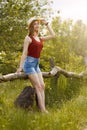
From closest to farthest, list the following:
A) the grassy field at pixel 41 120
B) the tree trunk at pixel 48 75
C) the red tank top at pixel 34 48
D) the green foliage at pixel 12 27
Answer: the grassy field at pixel 41 120 → the red tank top at pixel 34 48 → the tree trunk at pixel 48 75 → the green foliage at pixel 12 27

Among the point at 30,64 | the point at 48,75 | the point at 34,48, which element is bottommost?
the point at 48,75

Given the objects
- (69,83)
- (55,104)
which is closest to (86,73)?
(69,83)

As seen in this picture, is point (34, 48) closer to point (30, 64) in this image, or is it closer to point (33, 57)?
point (33, 57)

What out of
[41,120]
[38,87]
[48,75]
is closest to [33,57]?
[38,87]

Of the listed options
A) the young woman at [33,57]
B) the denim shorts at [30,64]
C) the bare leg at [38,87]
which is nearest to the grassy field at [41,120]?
the bare leg at [38,87]

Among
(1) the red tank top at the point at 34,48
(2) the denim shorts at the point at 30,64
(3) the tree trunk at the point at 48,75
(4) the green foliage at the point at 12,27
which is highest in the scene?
(1) the red tank top at the point at 34,48

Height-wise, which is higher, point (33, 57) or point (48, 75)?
point (33, 57)

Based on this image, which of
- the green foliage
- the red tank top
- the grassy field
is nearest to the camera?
the grassy field

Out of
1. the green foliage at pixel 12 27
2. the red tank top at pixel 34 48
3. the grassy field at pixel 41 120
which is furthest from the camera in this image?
the green foliage at pixel 12 27

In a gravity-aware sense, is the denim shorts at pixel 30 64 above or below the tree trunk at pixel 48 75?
above

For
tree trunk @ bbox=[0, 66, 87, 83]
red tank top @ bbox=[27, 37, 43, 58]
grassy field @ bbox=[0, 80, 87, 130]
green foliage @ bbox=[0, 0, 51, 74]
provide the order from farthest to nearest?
green foliage @ bbox=[0, 0, 51, 74]
tree trunk @ bbox=[0, 66, 87, 83]
red tank top @ bbox=[27, 37, 43, 58]
grassy field @ bbox=[0, 80, 87, 130]

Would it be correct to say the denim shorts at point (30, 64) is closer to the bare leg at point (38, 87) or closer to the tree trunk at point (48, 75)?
the bare leg at point (38, 87)

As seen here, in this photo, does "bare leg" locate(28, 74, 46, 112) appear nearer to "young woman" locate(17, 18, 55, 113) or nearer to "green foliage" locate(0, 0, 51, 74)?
"young woman" locate(17, 18, 55, 113)

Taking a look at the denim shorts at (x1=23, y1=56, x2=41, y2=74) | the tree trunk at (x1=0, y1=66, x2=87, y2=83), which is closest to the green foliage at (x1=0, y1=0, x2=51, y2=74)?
the tree trunk at (x1=0, y1=66, x2=87, y2=83)
